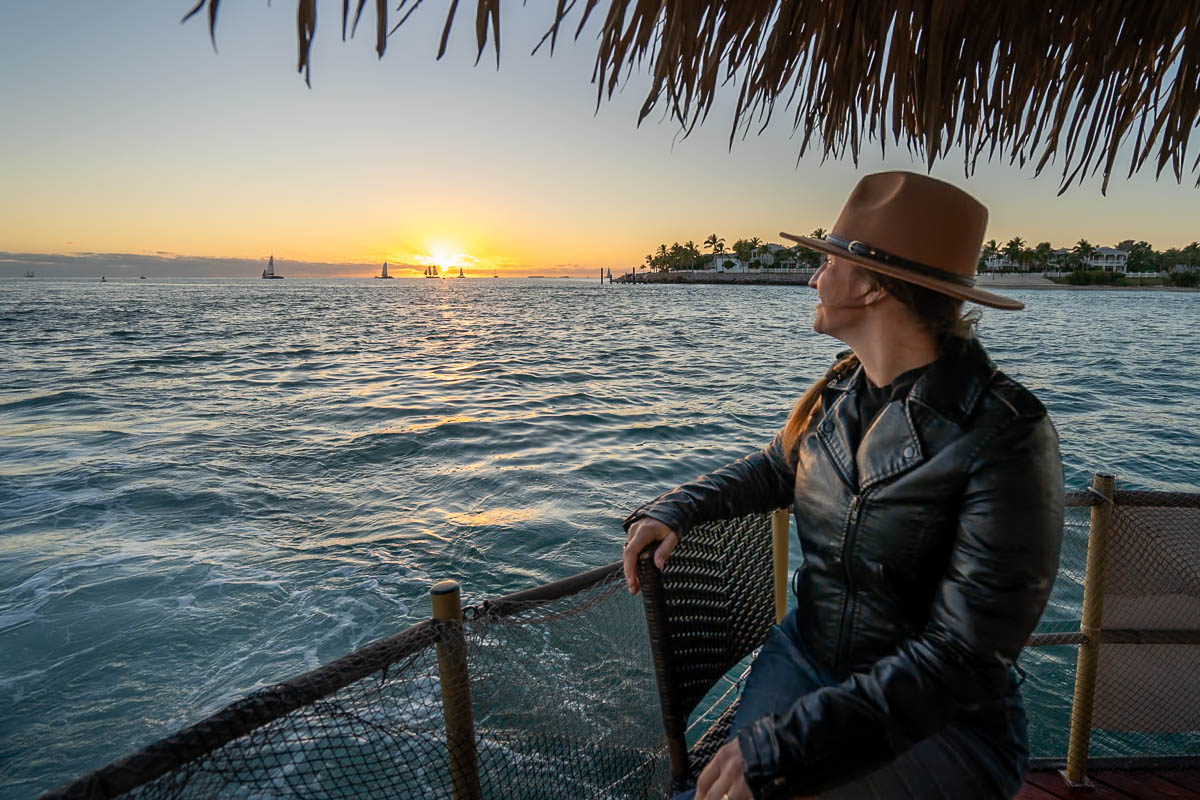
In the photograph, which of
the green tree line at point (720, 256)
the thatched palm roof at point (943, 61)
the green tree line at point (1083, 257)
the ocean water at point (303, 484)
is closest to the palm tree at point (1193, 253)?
the green tree line at point (1083, 257)

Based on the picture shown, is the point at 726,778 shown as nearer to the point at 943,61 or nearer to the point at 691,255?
the point at 943,61

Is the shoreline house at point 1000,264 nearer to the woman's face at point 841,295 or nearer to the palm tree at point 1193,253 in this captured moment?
the palm tree at point 1193,253

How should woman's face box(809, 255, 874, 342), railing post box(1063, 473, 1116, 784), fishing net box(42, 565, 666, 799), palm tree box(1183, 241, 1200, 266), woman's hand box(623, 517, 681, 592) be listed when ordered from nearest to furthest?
fishing net box(42, 565, 666, 799), woman's face box(809, 255, 874, 342), woman's hand box(623, 517, 681, 592), railing post box(1063, 473, 1116, 784), palm tree box(1183, 241, 1200, 266)

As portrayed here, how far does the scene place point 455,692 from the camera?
1.62 metres

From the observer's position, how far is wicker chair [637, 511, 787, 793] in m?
1.86

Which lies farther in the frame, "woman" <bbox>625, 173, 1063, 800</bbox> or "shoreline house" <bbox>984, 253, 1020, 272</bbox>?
"shoreline house" <bbox>984, 253, 1020, 272</bbox>

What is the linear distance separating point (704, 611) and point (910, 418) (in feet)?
2.90

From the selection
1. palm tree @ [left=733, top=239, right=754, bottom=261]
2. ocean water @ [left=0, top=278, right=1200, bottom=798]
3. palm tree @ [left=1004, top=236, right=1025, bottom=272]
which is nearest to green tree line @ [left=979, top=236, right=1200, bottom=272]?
palm tree @ [left=1004, top=236, right=1025, bottom=272]

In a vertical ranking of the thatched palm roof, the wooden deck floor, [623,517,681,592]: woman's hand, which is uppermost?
the thatched palm roof

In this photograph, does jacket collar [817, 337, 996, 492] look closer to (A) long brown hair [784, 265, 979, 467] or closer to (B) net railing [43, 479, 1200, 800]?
(A) long brown hair [784, 265, 979, 467]

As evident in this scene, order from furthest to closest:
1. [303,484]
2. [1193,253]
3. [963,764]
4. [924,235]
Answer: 1. [1193,253]
2. [303,484]
3. [924,235]
4. [963,764]

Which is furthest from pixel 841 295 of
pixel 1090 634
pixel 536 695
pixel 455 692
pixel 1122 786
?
pixel 1122 786

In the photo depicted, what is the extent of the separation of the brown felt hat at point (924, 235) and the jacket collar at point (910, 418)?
17cm

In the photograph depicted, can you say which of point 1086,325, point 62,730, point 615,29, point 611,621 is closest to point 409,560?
point 62,730
